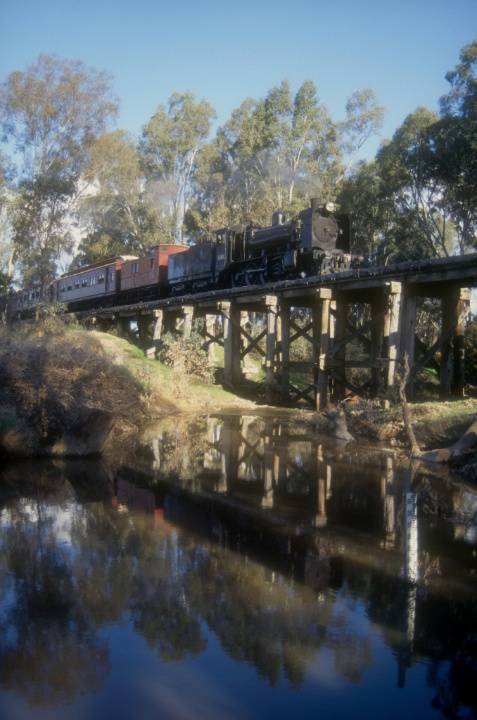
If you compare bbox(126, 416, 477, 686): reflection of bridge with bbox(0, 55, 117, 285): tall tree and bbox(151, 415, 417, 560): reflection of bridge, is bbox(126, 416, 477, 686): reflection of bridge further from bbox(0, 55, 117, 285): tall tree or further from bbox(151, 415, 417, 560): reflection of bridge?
bbox(0, 55, 117, 285): tall tree

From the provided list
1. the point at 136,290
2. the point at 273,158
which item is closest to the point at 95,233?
the point at 273,158

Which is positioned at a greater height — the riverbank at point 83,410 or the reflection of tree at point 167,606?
the riverbank at point 83,410

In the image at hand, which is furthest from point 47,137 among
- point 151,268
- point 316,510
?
point 316,510

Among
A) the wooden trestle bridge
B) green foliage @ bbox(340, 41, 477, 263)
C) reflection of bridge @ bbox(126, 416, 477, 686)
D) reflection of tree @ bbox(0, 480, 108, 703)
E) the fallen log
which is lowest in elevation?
reflection of tree @ bbox(0, 480, 108, 703)

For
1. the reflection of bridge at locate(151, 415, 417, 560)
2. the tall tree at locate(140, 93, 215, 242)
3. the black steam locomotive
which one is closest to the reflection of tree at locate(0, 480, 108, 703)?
the reflection of bridge at locate(151, 415, 417, 560)

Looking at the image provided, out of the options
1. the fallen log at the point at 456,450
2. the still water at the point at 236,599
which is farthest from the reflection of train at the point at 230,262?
the still water at the point at 236,599

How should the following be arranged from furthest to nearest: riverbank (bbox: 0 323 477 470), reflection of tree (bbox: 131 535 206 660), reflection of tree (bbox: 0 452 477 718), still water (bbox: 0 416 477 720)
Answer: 1. riverbank (bbox: 0 323 477 470)
2. reflection of tree (bbox: 131 535 206 660)
3. reflection of tree (bbox: 0 452 477 718)
4. still water (bbox: 0 416 477 720)

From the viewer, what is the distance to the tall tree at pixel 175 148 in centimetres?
3831

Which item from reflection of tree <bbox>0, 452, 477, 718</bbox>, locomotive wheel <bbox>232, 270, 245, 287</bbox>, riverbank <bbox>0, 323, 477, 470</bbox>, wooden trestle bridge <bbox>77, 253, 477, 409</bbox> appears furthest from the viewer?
locomotive wheel <bbox>232, 270, 245, 287</bbox>

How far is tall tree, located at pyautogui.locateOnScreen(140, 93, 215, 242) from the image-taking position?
38312mm

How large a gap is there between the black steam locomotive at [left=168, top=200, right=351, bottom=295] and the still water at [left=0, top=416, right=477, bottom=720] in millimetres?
10567

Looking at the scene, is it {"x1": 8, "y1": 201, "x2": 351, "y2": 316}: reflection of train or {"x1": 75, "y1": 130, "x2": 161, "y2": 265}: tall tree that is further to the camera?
{"x1": 75, "y1": 130, "x2": 161, "y2": 265}: tall tree

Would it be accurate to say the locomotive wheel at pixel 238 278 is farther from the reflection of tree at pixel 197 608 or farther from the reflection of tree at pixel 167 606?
the reflection of tree at pixel 167 606

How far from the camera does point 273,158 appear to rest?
36.0 m
